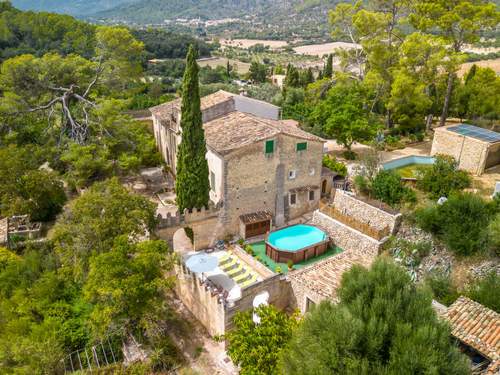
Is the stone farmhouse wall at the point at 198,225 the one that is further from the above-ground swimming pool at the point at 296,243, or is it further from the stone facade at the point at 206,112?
the stone facade at the point at 206,112

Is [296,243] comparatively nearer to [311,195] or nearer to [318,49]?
[311,195]

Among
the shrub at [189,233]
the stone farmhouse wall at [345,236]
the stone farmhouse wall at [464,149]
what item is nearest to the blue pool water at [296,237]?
the stone farmhouse wall at [345,236]

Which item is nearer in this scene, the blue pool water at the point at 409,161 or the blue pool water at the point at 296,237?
the blue pool water at the point at 296,237

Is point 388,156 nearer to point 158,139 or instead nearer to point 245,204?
point 245,204

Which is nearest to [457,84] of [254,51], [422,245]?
[422,245]

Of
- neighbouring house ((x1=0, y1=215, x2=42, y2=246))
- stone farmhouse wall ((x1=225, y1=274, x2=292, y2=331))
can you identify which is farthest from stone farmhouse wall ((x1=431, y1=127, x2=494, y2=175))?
neighbouring house ((x1=0, y1=215, x2=42, y2=246))

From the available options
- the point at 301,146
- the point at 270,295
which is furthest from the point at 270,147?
the point at 270,295
